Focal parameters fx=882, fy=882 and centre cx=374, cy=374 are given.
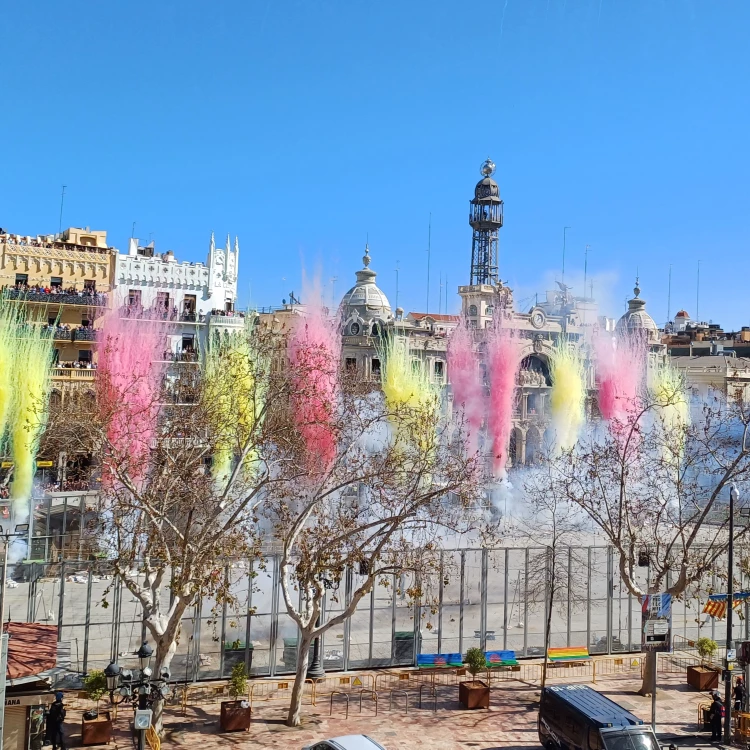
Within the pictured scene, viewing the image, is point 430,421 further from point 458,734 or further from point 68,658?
point 68,658

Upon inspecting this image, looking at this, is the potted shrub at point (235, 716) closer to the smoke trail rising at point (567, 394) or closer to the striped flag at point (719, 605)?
the striped flag at point (719, 605)

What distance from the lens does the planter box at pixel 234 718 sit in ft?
60.6

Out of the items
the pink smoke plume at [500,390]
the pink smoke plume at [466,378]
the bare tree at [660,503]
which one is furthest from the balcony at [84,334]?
the pink smoke plume at [500,390]

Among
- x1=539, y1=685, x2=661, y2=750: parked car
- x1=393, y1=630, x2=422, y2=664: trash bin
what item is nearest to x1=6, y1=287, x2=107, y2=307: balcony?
x1=393, y1=630, x2=422, y2=664: trash bin

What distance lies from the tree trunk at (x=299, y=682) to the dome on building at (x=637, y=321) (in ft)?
206

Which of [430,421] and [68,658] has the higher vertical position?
[430,421]

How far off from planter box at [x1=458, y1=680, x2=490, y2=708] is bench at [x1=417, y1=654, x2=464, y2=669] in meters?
1.95

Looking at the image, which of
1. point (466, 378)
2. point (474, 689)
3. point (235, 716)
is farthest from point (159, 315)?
point (474, 689)

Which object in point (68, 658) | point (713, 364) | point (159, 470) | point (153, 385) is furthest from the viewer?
point (713, 364)

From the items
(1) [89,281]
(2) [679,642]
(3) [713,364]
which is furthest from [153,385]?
(3) [713,364]

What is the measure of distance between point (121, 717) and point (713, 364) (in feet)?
Result: 217

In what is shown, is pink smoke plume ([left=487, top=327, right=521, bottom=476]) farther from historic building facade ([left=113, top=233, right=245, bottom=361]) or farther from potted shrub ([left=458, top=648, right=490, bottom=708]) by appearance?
potted shrub ([left=458, top=648, right=490, bottom=708])

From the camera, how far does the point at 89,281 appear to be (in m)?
46.6

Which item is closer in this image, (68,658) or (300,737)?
(300,737)
